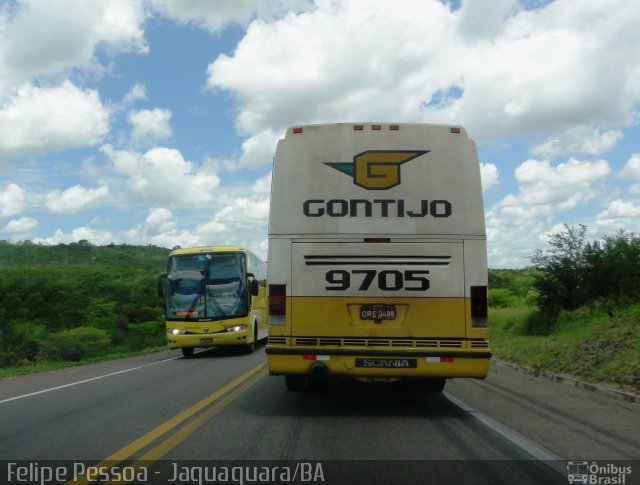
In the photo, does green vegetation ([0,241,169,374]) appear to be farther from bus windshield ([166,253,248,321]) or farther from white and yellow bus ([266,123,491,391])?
white and yellow bus ([266,123,491,391])

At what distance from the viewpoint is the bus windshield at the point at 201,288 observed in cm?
2009

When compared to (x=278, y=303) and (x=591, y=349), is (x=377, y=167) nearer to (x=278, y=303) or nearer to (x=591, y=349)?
(x=278, y=303)

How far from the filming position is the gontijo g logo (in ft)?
27.4

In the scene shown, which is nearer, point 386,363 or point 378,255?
point 386,363

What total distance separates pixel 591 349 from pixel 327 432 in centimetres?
892

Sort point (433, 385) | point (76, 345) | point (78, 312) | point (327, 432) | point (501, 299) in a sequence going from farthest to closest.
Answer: point (78, 312) < point (501, 299) < point (76, 345) < point (433, 385) < point (327, 432)

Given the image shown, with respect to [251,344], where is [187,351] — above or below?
below

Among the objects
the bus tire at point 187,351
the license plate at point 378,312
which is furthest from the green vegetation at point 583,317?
the bus tire at point 187,351

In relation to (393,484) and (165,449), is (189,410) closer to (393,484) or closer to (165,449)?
(165,449)

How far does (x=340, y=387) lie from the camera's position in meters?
11.2

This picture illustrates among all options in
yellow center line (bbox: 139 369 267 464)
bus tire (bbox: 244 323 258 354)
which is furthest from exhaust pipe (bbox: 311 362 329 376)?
bus tire (bbox: 244 323 258 354)

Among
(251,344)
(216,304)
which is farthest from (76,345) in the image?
(216,304)

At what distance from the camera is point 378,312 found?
814 centimetres

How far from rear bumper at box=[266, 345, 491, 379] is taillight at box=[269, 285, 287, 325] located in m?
0.35
